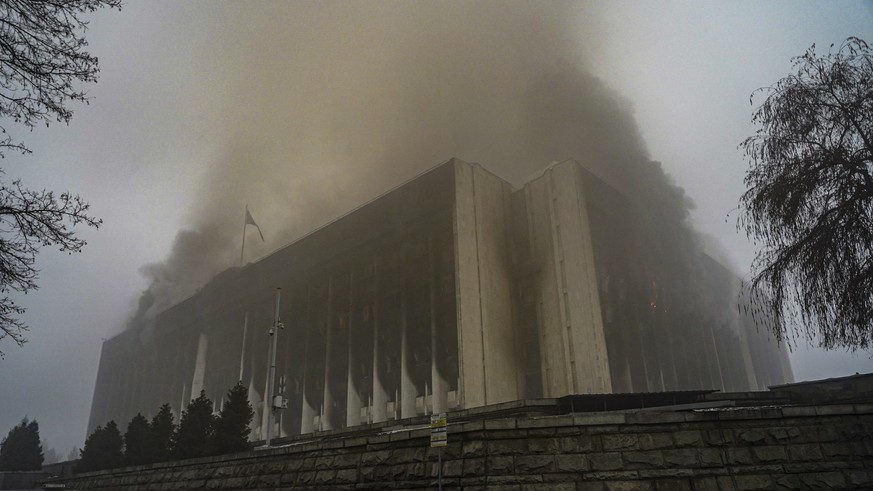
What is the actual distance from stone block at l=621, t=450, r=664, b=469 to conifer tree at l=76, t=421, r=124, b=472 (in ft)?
109

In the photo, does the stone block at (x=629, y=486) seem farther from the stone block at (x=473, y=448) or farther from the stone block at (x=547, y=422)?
the stone block at (x=473, y=448)

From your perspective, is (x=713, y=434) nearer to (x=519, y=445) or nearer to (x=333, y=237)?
(x=519, y=445)

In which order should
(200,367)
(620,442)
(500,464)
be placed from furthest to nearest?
(200,367) → (500,464) → (620,442)

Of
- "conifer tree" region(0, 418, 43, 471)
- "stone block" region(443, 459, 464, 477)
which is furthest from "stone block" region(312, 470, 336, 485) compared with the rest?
"conifer tree" region(0, 418, 43, 471)

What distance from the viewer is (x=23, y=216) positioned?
10.1 metres

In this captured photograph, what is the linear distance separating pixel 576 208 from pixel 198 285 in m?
57.9

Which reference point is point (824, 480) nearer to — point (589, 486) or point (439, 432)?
point (589, 486)

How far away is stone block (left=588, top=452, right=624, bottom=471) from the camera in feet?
34.0

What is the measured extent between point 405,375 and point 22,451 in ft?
108

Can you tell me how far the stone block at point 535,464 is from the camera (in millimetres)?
10570

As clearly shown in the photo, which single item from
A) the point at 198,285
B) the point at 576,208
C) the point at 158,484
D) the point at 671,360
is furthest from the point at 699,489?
the point at 198,285

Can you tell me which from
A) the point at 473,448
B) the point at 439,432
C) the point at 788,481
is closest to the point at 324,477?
the point at 439,432

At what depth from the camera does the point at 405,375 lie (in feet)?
151

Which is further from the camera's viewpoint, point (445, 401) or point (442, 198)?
→ point (442, 198)
